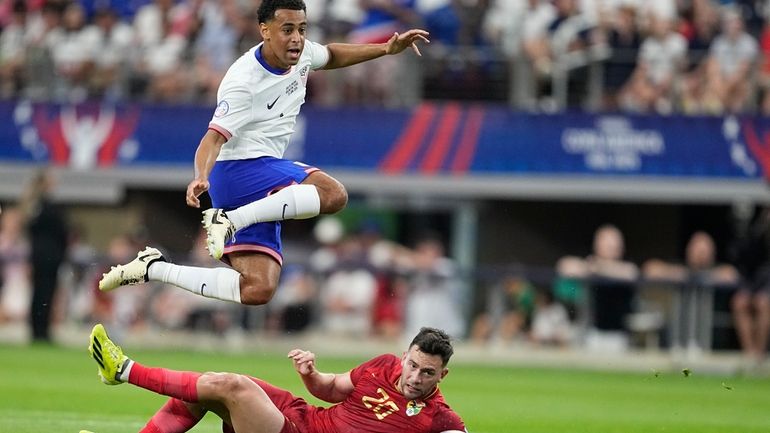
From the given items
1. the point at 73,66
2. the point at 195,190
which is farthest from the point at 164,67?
the point at 195,190

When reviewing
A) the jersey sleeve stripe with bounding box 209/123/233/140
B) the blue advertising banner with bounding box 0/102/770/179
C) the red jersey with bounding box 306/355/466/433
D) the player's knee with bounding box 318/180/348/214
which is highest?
the blue advertising banner with bounding box 0/102/770/179

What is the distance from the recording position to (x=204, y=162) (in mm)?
10086

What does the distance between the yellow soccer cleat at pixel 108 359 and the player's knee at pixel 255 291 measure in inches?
64.1

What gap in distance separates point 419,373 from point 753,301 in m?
11.8

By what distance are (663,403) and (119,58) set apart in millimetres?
10412

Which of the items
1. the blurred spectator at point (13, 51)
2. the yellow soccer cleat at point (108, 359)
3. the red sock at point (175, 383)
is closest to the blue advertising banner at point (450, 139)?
the blurred spectator at point (13, 51)

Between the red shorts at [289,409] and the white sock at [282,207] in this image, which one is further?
the white sock at [282,207]

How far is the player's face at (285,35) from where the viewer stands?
34.5 feet

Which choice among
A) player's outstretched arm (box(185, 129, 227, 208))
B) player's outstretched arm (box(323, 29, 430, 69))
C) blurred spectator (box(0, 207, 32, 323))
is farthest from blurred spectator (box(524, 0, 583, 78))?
player's outstretched arm (box(185, 129, 227, 208))

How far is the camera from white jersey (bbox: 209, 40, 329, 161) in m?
10.4

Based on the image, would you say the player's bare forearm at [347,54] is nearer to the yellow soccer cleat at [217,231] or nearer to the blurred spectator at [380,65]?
the yellow soccer cleat at [217,231]

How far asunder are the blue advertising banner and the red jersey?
1193cm

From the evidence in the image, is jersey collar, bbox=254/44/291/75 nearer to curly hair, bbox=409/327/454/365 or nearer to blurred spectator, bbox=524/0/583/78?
curly hair, bbox=409/327/454/365

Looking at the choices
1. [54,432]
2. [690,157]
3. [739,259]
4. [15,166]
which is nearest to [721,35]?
[690,157]
